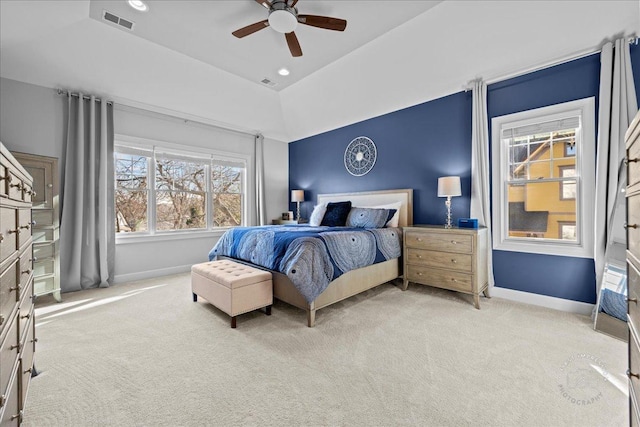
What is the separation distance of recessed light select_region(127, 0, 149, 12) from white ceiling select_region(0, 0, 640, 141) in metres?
0.07

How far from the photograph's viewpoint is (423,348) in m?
2.13

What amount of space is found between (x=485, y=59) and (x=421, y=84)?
817 millimetres

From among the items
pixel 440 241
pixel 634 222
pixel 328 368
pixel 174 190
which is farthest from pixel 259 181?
pixel 634 222

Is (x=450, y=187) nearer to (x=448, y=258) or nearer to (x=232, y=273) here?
(x=448, y=258)

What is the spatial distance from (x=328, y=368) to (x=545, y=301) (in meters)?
2.72

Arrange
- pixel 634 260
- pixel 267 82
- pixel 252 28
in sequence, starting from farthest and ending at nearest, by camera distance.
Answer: pixel 267 82 < pixel 252 28 < pixel 634 260

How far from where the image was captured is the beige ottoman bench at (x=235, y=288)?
252 cm

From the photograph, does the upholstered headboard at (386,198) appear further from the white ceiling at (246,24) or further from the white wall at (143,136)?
the white ceiling at (246,24)

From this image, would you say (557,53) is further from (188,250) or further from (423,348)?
(188,250)

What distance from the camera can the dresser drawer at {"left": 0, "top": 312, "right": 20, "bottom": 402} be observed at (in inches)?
37.3

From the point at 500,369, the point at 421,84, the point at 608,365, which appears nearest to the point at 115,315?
the point at 500,369

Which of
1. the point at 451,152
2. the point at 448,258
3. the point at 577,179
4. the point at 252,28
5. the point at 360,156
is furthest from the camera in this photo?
the point at 360,156

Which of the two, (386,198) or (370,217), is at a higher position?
(386,198)

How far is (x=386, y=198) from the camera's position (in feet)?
14.8
